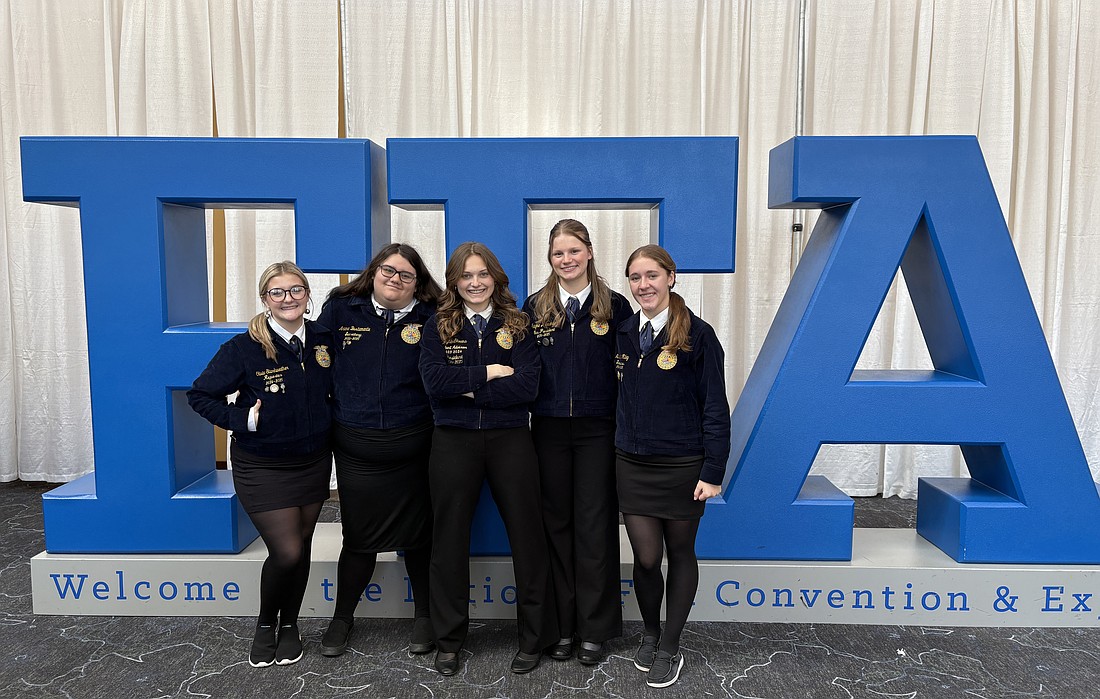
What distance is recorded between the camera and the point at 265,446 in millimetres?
2211

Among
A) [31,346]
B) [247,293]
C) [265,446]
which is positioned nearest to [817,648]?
[265,446]

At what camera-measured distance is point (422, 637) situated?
2379 millimetres

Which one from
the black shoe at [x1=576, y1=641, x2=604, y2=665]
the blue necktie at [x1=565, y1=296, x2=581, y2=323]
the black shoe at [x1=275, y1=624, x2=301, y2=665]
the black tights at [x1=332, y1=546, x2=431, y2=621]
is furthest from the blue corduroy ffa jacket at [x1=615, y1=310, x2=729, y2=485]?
the black shoe at [x1=275, y1=624, x2=301, y2=665]

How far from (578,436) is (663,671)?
0.69m

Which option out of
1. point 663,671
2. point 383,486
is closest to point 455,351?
point 383,486

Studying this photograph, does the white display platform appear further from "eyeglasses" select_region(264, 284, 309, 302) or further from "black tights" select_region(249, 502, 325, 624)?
"eyeglasses" select_region(264, 284, 309, 302)

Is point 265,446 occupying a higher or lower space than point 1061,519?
higher

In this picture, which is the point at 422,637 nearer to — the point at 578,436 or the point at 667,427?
the point at 578,436

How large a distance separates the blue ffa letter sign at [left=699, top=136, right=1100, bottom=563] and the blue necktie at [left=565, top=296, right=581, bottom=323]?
0.76 metres

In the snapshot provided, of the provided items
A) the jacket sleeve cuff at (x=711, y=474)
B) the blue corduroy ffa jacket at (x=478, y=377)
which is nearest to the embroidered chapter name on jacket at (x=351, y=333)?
the blue corduroy ffa jacket at (x=478, y=377)

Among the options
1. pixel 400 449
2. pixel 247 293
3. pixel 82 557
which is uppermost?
pixel 247 293

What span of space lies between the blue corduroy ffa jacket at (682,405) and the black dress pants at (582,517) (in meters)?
0.14

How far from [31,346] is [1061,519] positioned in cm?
464

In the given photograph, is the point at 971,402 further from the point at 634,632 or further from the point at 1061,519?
the point at 634,632
